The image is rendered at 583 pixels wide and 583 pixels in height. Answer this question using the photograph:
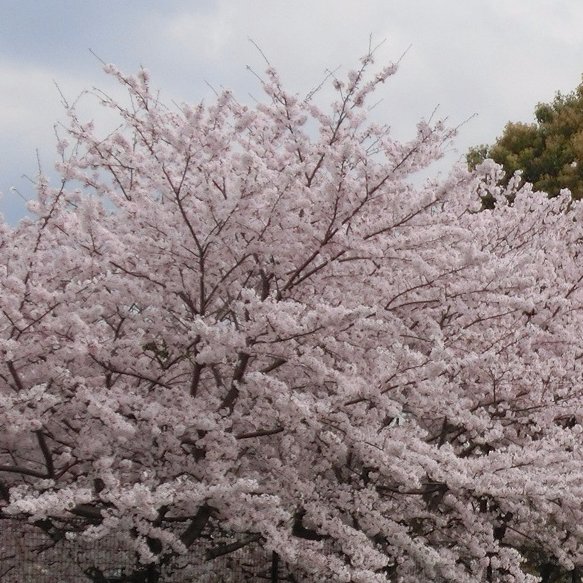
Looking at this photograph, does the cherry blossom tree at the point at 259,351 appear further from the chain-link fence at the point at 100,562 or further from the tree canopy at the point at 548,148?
the tree canopy at the point at 548,148

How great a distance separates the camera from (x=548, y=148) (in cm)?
2339

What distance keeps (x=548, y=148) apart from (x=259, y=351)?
19.3 metres

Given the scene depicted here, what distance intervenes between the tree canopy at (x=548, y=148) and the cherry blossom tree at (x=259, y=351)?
15700 millimetres

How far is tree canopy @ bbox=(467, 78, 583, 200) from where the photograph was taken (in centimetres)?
2212

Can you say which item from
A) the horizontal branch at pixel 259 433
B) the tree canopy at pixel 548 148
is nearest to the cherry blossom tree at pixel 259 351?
the horizontal branch at pixel 259 433

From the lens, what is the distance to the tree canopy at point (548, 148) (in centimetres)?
2212

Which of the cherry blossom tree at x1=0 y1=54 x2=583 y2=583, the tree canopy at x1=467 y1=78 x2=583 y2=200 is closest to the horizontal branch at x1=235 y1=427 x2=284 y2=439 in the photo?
the cherry blossom tree at x1=0 y1=54 x2=583 y2=583

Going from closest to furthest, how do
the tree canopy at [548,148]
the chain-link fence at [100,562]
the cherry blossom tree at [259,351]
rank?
the cherry blossom tree at [259,351]
the chain-link fence at [100,562]
the tree canopy at [548,148]

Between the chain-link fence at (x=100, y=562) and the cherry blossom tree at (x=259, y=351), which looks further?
the chain-link fence at (x=100, y=562)

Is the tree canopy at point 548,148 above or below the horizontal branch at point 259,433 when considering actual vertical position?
above

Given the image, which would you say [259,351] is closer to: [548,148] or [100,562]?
[100,562]

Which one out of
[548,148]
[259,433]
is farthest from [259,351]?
[548,148]

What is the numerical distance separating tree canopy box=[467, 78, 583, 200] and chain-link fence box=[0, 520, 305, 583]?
15967 millimetres

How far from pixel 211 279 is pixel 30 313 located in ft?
4.07
